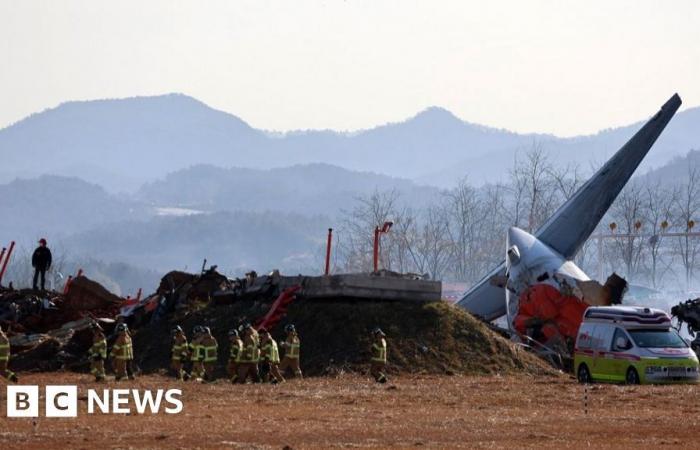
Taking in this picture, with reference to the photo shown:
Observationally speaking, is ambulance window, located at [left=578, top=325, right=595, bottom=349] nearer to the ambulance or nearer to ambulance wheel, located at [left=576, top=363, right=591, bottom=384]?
the ambulance

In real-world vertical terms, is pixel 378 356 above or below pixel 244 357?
above

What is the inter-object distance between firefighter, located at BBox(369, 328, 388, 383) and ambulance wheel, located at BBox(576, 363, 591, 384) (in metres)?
6.03

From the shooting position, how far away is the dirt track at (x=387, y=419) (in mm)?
25078

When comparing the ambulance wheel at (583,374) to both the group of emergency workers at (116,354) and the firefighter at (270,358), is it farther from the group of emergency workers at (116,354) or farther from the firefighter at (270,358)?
the group of emergency workers at (116,354)

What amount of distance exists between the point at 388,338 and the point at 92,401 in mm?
13327

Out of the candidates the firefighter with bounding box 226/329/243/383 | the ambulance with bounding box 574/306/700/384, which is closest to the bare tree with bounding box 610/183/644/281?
the ambulance with bounding box 574/306/700/384

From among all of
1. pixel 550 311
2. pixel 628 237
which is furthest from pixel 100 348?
pixel 628 237

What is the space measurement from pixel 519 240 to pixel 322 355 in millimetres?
16281

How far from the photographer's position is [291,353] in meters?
40.6

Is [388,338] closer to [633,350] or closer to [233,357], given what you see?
[233,357]

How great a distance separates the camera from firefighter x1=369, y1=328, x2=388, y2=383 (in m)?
40.1

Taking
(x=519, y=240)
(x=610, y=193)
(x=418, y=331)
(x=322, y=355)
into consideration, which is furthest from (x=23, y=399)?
(x=610, y=193)

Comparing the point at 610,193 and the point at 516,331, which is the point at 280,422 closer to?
the point at 516,331

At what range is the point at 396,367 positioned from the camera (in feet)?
139
